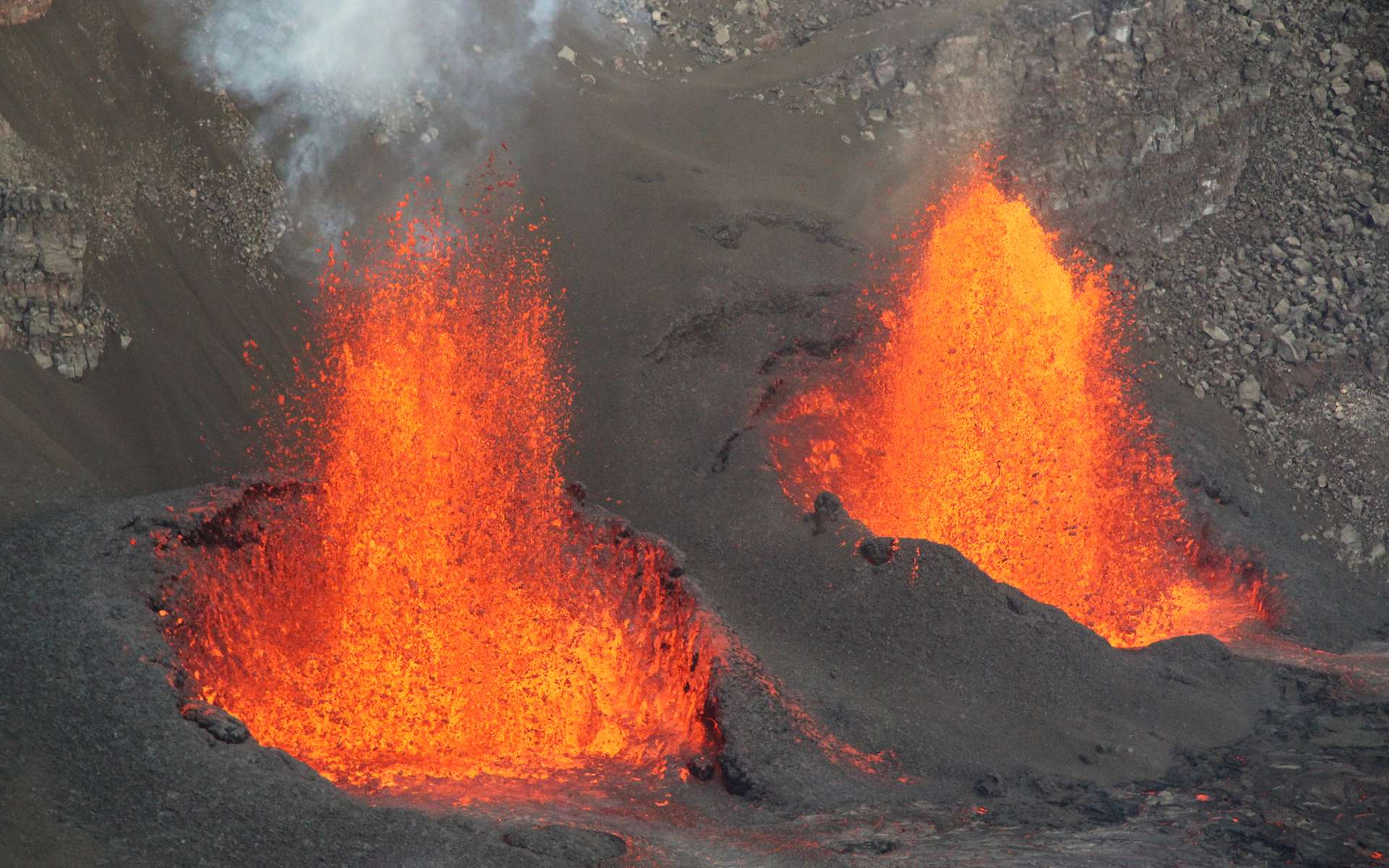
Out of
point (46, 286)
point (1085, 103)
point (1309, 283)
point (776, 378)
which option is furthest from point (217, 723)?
point (1309, 283)

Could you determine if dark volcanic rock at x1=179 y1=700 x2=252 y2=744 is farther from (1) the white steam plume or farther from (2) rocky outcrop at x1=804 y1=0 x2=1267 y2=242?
(2) rocky outcrop at x1=804 y1=0 x2=1267 y2=242

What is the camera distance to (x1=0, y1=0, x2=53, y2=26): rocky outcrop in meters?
15.9

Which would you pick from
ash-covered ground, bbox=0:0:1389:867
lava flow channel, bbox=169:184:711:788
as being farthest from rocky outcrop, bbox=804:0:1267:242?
lava flow channel, bbox=169:184:711:788

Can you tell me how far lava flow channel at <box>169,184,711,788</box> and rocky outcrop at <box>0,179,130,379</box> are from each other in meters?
2.30

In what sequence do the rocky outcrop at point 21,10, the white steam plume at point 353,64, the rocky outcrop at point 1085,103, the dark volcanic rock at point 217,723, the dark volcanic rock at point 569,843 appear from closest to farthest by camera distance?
the dark volcanic rock at point 569,843
the dark volcanic rock at point 217,723
the rocky outcrop at point 21,10
the white steam plume at point 353,64
the rocky outcrop at point 1085,103

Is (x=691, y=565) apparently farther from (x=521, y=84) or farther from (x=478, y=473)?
(x=521, y=84)

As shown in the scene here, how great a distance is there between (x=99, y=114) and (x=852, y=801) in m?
11.7

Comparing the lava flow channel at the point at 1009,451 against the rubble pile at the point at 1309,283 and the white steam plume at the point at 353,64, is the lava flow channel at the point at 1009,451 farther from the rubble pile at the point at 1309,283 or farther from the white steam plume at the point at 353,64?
the white steam plume at the point at 353,64

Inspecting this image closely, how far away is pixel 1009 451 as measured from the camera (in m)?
18.9

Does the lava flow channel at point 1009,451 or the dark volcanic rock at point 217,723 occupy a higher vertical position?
the lava flow channel at point 1009,451

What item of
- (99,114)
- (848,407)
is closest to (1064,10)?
(848,407)

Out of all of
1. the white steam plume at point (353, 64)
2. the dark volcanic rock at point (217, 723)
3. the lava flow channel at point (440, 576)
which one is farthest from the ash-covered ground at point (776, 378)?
the lava flow channel at point (440, 576)

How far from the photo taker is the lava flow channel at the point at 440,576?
43.8 feet

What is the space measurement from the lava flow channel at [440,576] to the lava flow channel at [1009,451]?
3205 millimetres
